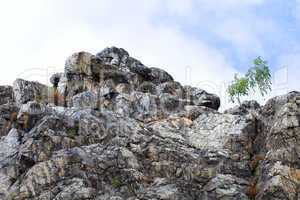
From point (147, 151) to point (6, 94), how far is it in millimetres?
26859

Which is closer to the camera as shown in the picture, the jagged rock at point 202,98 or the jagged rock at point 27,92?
the jagged rock at point 27,92

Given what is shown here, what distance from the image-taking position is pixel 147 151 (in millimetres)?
45719

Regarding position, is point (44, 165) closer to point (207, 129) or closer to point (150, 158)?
point (150, 158)

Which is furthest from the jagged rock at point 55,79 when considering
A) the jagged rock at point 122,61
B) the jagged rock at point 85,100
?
the jagged rock at point 85,100

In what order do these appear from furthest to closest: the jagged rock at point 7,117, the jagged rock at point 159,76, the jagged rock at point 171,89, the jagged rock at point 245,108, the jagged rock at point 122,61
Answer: the jagged rock at point 159,76 < the jagged rock at point 122,61 < the jagged rock at point 171,89 < the jagged rock at point 245,108 < the jagged rock at point 7,117

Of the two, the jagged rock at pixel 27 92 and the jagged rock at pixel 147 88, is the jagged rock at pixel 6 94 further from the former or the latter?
the jagged rock at pixel 147 88

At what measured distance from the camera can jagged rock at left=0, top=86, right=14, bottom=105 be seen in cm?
6384

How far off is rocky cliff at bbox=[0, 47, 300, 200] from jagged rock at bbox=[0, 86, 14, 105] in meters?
9.39

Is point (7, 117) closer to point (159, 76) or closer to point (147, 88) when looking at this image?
point (147, 88)

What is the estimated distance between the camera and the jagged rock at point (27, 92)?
62.8 m

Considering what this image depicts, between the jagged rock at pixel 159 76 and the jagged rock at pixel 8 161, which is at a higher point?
the jagged rock at pixel 159 76

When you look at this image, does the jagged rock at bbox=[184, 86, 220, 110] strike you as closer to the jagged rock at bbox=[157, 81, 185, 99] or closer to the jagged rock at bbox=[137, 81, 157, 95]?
the jagged rock at bbox=[157, 81, 185, 99]

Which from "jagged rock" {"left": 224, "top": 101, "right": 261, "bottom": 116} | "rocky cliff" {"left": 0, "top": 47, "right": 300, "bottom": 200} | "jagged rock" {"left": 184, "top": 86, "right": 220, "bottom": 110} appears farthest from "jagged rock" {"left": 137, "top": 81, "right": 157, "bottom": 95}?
"jagged rock" {"left": 224, "top": 101, "right": 261, "bottom": 116}

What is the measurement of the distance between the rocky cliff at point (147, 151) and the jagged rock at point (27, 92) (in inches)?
264
